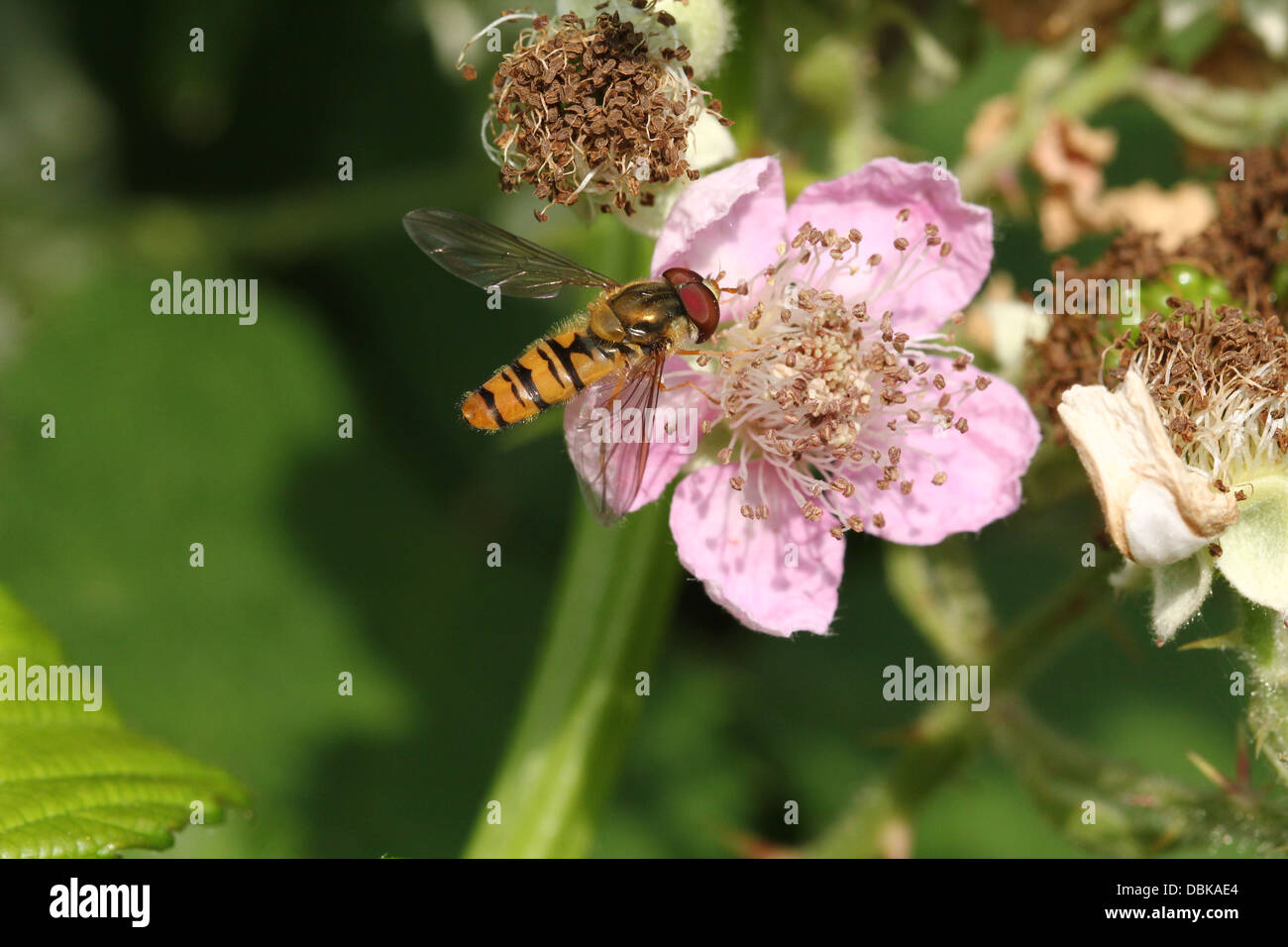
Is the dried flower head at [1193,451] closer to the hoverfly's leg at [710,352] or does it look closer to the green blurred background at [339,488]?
the hoverfly's leg at [710,352]

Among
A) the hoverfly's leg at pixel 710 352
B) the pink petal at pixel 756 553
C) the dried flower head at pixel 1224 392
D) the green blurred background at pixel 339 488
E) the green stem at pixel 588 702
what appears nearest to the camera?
the dried flower head at pixel 1224 392

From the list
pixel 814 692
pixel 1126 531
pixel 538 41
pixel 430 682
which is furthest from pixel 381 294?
pixel 1126 531

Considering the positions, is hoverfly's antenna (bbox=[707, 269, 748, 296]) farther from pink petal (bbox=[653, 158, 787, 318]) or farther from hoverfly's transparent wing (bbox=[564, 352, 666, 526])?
hoverfly's transparent wing (bbox=[564, 352, 666, 526])

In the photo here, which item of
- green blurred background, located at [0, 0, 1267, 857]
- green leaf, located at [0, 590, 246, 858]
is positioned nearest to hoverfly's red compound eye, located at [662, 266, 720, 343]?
green leaf, located at [0, 590, 246, 858]

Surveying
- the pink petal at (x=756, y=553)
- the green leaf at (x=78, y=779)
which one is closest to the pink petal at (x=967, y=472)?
the pink petal at (x=756, y=553)

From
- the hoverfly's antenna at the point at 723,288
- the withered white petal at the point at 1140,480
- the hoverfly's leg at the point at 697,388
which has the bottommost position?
the withered white petal at the point at 1140,480
